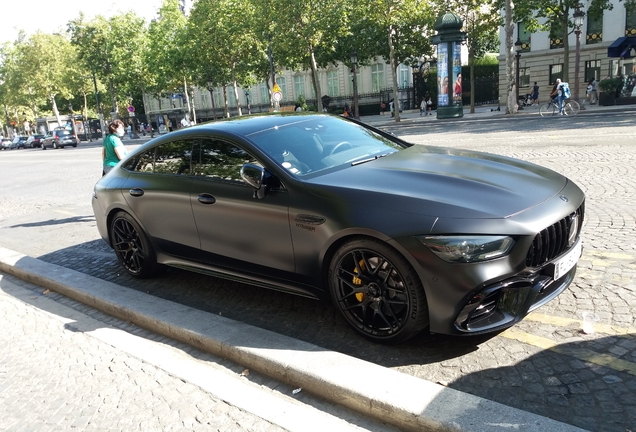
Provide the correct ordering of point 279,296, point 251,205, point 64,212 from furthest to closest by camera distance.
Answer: point 64,212
point 279,296
point 251,205

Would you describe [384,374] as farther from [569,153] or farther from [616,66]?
[616,66]

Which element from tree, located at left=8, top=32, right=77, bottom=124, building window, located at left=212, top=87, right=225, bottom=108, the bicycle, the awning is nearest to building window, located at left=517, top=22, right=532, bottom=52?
the awning

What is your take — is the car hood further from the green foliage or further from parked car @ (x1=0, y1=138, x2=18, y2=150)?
parked car @ (x1=0, y1=138, x2=18, y2=150)

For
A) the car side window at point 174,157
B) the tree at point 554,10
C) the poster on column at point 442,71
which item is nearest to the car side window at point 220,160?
the car side window at point 174,157

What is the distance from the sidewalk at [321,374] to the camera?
2572mm

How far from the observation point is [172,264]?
193 inches

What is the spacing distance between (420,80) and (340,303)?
45881mm

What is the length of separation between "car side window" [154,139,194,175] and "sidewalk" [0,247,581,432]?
1.20 meters

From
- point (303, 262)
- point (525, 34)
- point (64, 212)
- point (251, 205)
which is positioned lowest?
point (64, 212)

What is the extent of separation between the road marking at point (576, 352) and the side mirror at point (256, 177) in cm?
197

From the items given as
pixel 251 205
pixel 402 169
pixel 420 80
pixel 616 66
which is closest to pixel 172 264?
pixel 251 205

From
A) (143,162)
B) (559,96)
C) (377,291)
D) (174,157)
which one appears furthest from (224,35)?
(377,291)

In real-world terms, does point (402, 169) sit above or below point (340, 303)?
above

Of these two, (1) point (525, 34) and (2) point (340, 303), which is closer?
(2) point (340, 303)
